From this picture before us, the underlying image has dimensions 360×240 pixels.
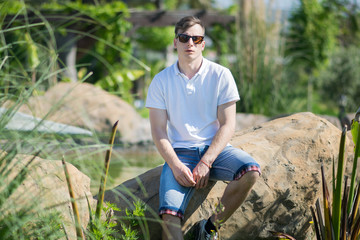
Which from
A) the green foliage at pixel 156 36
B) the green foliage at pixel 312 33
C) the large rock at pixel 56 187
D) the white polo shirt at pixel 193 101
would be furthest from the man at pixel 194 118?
the green foliage at pixel 156 36

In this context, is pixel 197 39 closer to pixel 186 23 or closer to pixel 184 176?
pixel 186 23

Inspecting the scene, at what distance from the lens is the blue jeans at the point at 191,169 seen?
2391mm

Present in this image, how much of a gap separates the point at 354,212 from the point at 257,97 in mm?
5429

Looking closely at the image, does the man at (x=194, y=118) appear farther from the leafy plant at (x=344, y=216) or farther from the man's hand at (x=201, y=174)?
the leafy plant at (x=344, y=216)

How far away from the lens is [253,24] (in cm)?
759

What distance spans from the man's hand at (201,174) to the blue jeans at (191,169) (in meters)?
0.06

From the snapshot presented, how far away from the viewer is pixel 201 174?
2490 mm

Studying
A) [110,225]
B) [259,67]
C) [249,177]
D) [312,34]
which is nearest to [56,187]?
[110,225]

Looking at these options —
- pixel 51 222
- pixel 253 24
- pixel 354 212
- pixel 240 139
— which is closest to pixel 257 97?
pixel 253 24

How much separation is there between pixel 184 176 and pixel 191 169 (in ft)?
0.63

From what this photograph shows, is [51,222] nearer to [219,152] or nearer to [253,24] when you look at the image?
[219,152]

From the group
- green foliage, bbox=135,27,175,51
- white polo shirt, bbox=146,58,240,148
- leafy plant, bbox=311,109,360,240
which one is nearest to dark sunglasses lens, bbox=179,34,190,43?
white polo shirt, bbox=146,58,240,148

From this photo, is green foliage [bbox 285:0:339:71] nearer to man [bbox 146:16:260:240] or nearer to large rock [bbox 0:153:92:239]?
man [bbox 146:16:260:240]

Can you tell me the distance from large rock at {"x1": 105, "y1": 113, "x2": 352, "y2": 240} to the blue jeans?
0.52 ft
